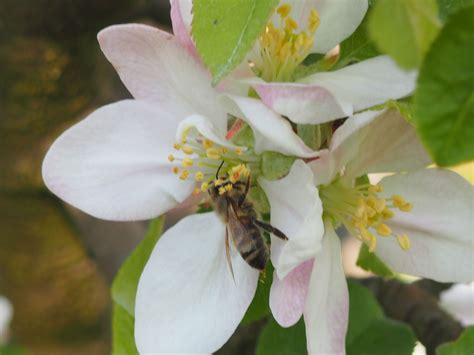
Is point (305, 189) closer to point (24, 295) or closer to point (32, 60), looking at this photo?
point (32, 60)

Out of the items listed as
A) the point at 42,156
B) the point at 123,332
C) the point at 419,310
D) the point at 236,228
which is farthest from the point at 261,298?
the point at 42,156

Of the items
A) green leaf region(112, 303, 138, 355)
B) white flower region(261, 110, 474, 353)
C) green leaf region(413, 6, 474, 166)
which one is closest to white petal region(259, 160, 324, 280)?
white flower region(261, 110, 474, 353)

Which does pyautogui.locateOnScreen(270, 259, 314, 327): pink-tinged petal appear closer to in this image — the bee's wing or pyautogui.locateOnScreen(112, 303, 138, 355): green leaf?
the bee's wing

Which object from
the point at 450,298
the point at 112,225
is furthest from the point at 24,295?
the point at 450,298

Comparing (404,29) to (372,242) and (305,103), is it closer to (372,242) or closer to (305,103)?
(305,103)

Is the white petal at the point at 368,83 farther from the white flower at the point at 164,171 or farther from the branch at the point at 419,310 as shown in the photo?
the branch at the point at 419,310

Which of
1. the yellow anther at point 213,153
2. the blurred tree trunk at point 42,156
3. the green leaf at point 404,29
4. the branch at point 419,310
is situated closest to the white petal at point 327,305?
the yellow anther at point 213,153
